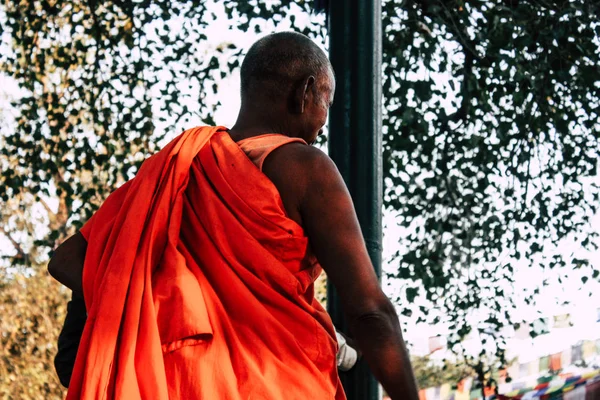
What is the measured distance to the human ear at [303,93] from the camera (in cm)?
230

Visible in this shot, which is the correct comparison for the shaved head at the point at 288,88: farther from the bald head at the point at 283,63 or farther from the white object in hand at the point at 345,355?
the white object in hand at the point at 345,355

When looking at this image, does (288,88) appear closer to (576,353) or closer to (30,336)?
(576,353)

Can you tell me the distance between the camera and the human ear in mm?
2299

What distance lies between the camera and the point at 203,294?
208cm

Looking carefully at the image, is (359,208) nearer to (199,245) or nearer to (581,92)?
(199,245)

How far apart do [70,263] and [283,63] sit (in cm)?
67

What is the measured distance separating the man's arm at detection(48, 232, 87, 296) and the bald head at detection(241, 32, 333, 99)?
536 mm

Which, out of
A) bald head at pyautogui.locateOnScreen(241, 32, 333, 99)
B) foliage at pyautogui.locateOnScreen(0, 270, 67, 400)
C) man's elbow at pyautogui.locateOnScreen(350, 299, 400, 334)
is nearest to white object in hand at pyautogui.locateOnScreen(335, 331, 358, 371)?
man's elbow at pyautogui.locateOnScreen(350, 299, 400, 334)

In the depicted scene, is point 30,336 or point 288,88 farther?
point 30,336

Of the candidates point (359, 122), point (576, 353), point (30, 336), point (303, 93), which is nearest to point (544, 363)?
point (576, 353)

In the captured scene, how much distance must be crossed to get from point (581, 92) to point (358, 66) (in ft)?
17.4

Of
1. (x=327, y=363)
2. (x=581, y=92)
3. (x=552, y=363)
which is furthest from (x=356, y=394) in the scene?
(x=552, y=363)

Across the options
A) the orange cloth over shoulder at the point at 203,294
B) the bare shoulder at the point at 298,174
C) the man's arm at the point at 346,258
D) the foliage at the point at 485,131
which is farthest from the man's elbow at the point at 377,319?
the foliage at the point at 485,131

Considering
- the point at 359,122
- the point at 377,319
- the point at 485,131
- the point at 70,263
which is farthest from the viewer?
the point at 485,131
